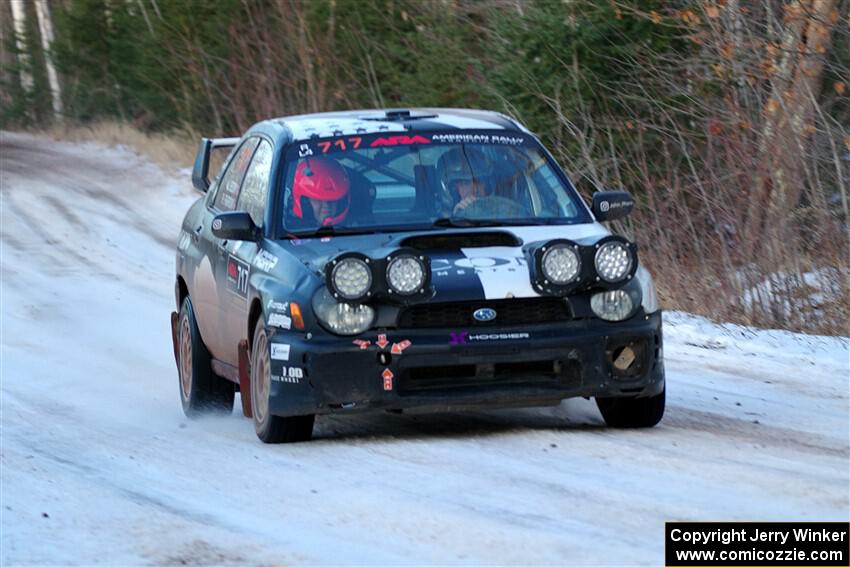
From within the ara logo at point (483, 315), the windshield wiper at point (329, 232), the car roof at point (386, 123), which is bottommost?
the ara logo at point (483, 315)

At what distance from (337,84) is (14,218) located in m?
7.41

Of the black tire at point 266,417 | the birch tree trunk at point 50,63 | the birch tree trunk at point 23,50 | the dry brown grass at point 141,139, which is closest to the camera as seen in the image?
the black tire at point 266,417

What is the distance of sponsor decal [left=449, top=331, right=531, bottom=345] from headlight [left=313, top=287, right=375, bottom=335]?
366mm

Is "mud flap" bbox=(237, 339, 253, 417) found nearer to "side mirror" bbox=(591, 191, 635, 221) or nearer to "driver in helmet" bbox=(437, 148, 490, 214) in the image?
"driver in helmet" bbox=(437, 148, 490, 214)

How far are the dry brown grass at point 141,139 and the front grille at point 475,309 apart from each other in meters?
17.3

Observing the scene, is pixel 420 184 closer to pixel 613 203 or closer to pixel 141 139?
pixel 613 203

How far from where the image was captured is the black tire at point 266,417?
756 cm

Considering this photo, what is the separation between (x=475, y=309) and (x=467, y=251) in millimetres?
358

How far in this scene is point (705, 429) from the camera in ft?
25.2

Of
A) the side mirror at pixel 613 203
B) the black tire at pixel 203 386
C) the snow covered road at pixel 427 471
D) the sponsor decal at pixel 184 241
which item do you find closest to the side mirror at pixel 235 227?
the snow covered road at pixel 427 471

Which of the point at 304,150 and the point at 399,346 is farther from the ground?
the point at 304,150

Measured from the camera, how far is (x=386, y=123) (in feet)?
28.2

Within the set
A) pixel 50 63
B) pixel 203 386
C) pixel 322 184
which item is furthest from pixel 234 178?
pixel 50 63

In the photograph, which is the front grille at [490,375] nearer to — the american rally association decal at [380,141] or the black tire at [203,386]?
the american rally association decal at [380,141]
